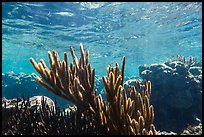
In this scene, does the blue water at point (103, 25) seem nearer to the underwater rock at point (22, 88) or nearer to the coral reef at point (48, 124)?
the underwater rock at point (22, 88)

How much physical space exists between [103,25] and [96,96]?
739 inches

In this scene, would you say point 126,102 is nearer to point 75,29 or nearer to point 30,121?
point 30,121

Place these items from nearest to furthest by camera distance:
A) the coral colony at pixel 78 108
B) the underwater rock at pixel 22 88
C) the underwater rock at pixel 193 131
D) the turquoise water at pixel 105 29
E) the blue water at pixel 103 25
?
the coral colony at pixel 78 108 < the underwater rock at pixel 193 131 < the turquoise water at pixel 105 29 < the blue water at pixel 103 25 < the underwater rock at pixel 22 88

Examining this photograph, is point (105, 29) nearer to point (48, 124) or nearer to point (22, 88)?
point (22, 88)

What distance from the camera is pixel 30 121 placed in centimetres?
491

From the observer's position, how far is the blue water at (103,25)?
18.5 metres

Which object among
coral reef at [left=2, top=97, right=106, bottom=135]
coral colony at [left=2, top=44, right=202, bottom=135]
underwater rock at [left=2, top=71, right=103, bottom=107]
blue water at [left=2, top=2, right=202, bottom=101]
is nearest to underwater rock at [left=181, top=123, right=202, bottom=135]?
coral colony at [left=2, top=44, right=202, bottom=135]

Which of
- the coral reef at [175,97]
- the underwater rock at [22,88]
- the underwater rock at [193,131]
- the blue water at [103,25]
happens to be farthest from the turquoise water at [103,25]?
the underwater rock at [193,131]

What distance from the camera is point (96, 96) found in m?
4.74

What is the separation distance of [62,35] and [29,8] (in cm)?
760

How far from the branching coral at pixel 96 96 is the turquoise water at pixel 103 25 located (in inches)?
541

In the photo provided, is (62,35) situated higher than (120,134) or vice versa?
(62,35)

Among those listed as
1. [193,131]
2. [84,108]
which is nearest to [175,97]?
[193,131]

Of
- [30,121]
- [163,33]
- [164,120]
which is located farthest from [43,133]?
[163,33]
